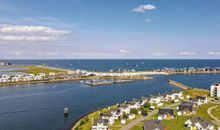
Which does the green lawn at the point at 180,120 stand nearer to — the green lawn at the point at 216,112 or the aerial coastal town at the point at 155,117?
the aerial coastal town at the point at 155,117

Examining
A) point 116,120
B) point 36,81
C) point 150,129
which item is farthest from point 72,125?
point 36,81

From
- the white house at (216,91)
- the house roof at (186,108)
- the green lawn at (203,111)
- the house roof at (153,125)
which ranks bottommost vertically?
the green lawn at (203,111)

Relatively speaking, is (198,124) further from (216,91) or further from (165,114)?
(216,91)

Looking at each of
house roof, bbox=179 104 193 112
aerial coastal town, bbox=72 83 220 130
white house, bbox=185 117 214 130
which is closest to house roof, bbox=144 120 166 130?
aerial coastal town, bbox=72 83 220 130

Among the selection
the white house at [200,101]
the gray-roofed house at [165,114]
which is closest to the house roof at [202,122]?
the gray-roofed house at [165,114]

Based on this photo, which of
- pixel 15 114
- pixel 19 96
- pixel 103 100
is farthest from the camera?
pixel 19 96

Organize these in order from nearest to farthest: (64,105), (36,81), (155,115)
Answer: (155,115)
(64,105)
(36,81)

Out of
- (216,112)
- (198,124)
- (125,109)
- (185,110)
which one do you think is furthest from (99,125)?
(216,112)

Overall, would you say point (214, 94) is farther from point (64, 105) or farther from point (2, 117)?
point (2, 117)
